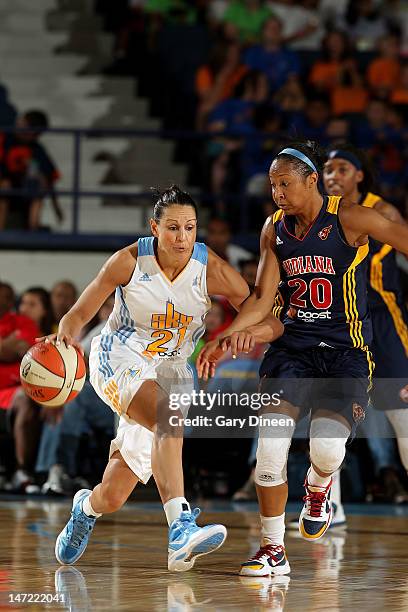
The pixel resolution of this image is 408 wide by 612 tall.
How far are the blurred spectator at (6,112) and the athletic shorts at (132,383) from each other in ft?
26.8

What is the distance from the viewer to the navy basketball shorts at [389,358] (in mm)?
7348

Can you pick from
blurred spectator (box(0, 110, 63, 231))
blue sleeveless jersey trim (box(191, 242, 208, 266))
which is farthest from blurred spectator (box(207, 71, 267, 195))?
blue sleeveless jersey trim (box(191, 242, 208, 266))

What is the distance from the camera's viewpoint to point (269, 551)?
5.84m

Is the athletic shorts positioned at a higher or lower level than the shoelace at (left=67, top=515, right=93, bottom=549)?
higher

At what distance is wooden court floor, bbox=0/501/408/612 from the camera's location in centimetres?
506

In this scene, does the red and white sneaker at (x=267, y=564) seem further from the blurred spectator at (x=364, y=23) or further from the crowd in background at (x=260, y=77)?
the blurred spectator at (x=364, y=23)

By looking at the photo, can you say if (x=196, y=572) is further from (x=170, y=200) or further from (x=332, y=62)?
(x=332, y=62)

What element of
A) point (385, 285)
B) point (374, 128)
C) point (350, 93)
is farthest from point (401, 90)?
point (385, 285)

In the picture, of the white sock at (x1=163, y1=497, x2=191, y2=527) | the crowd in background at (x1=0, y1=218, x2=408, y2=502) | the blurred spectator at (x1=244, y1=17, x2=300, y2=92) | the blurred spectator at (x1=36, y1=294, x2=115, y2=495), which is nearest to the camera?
the white sock at (x1=163, y1=497, x2=191, y2=527)

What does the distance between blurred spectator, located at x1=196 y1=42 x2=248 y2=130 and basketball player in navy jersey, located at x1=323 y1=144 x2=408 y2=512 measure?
20.6 feet

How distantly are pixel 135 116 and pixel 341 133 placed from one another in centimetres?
323

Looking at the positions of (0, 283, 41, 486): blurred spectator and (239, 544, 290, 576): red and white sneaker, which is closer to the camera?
(239, 544, 290, 576): red and white sneaker

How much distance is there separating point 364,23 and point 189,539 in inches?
438

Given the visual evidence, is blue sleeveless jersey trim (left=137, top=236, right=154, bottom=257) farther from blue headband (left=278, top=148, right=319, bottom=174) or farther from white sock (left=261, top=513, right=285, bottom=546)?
white sock (left=261, top=513, right=285, bottom=546)
